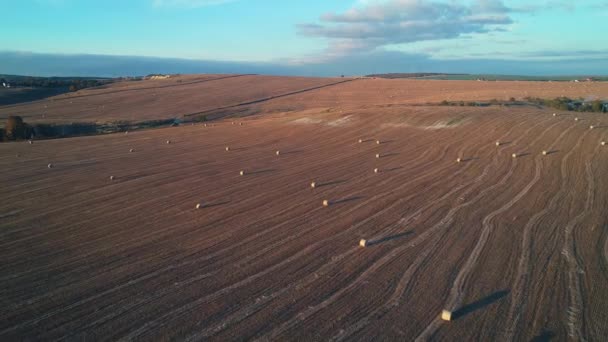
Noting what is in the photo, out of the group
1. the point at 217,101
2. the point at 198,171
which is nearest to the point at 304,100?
the point at 217,101

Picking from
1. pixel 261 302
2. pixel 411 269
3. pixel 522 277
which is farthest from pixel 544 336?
pixel 261 302

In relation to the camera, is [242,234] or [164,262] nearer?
[164,262]

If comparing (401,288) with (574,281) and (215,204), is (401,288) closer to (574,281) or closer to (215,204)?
(574,281)

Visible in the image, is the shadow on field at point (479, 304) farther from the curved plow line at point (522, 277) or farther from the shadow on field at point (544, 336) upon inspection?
the shadow on field at point (544, 336)

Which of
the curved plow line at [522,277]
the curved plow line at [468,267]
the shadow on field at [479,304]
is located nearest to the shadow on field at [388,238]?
the curved plow line at [468,267]

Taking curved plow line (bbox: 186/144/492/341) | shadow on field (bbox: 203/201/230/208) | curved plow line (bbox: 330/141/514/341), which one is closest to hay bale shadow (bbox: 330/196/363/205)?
curved plow line (bbox: 186/144/492/341)

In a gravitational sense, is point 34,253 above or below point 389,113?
below

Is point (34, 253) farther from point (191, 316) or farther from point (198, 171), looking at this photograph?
point (198, 171)
